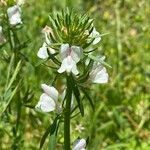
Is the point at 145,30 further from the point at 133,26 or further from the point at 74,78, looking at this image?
the point at 74,78

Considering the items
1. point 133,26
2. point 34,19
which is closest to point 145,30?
point 133,26

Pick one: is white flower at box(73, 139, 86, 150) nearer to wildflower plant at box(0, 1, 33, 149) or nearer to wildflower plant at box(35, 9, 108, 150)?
wildflower plant at box(35, 9, 108, 150)

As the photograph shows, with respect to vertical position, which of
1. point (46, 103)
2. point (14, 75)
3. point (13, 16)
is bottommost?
point (46, 103)

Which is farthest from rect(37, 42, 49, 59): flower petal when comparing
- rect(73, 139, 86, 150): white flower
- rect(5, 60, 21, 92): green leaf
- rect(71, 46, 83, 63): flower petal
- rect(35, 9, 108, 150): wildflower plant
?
rect(5, 60, 21, 92): green leaf

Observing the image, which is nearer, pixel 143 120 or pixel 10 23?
pixel 10 23

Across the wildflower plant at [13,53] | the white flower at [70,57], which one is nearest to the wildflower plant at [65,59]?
the white flower at [70,57]

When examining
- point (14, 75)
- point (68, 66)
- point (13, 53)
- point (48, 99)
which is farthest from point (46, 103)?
point (13, 53)

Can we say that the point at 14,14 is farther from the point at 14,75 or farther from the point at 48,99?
the point at 48,99
